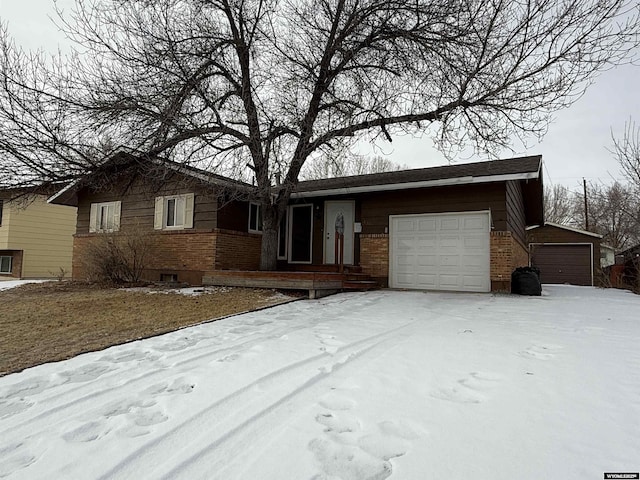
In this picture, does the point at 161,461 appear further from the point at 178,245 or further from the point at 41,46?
the point at 178,245

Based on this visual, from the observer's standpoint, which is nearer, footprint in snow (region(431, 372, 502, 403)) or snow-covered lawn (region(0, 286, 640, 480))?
snow-covered lawn (region(0, 286, 640, 480))

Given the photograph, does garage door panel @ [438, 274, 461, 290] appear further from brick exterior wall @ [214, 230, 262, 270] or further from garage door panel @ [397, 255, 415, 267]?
brick exterior wall @ [214, 230, 262, 270]

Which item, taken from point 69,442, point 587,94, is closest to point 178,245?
point 69,442

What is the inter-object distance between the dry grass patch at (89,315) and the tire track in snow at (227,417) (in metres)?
2.16

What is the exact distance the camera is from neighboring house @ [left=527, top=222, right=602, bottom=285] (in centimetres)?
1886

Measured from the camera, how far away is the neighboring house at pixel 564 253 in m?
18.9

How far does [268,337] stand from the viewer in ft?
14.8

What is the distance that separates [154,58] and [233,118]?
79.1 inches

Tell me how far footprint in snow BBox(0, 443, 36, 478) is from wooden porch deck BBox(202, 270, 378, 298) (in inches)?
246

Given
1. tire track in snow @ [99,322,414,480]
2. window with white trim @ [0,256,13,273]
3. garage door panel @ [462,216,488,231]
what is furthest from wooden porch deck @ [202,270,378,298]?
window with white trim @ [0,256,13,273]

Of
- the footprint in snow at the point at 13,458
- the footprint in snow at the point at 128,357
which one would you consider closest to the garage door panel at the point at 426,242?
the footprint in snow at the point at 128,357

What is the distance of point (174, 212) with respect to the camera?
12.0 m

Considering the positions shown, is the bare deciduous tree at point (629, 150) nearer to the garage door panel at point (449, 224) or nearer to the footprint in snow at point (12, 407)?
the garage door panel at point (449, 224)

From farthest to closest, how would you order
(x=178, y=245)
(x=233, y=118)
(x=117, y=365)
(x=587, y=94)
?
1. (x=178, y=245)
2. (x=233, y=118)
3. (x=587, y=94)
4. (x=117, y=365)
